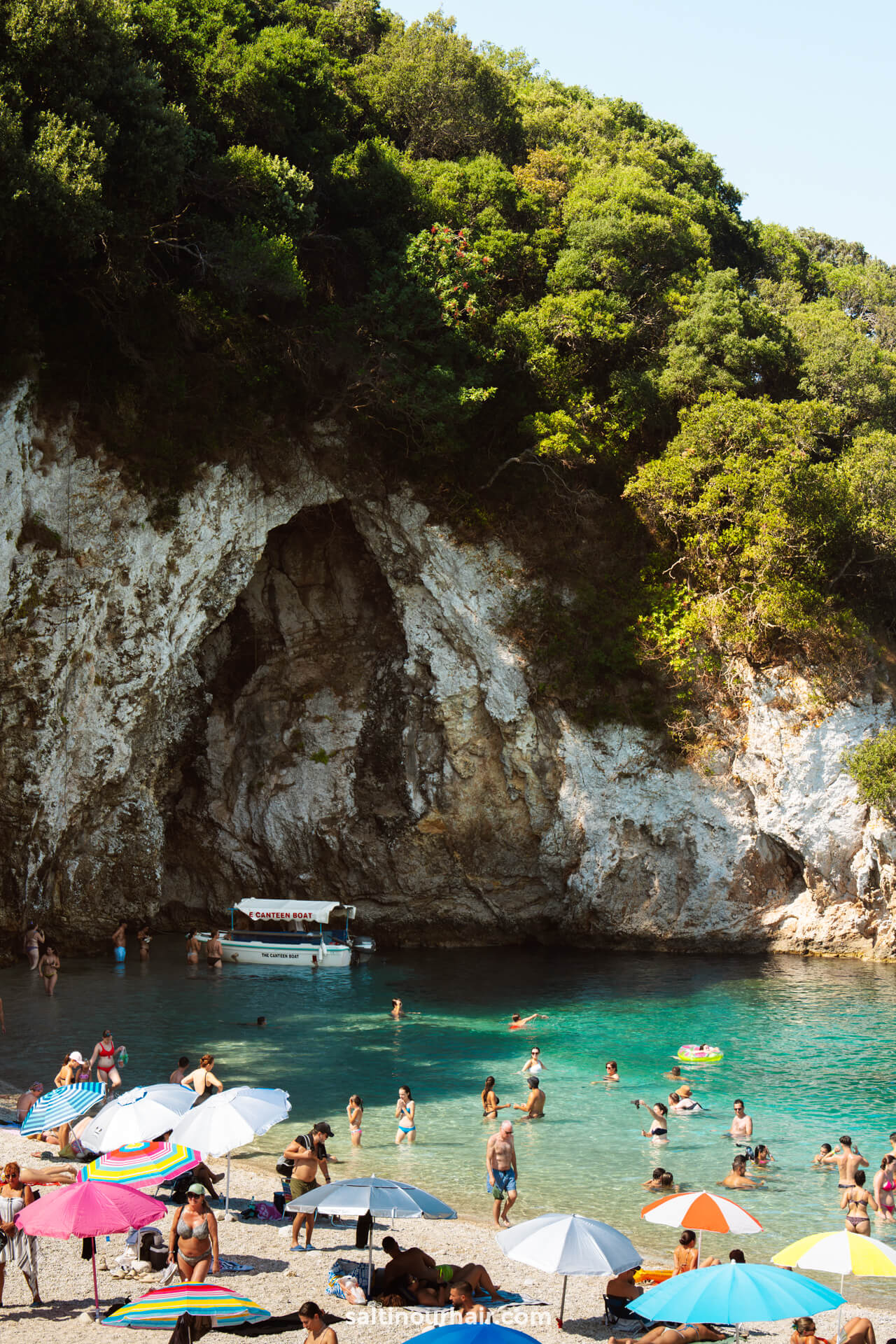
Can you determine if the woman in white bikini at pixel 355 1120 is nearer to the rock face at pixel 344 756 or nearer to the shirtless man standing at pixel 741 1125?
the shirtless man standing at pixel 741 1125

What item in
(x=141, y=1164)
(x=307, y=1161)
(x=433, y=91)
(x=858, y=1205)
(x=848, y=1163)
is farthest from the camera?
(x=433, y=91)

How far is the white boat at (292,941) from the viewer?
30.1m

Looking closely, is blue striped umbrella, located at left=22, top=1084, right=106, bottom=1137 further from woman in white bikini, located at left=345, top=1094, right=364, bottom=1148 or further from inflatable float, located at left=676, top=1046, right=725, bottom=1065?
inflatable float, located at left=676, top=1046, right=725, bottom=1065

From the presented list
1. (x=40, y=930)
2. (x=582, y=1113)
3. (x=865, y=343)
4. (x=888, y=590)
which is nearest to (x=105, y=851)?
(x=40, y=930)

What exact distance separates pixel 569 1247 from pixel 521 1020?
47.7 ft

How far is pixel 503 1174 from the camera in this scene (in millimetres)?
14094

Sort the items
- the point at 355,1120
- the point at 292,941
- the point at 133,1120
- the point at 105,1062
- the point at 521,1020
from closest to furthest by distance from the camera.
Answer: the point at 133,1120, the point at 355,1120, the point at 105,1062, the point at 521,1020, the point at 292,941

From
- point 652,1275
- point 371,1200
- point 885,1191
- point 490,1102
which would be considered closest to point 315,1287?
point 371,1200

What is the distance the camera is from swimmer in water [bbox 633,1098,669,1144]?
17.0 meters

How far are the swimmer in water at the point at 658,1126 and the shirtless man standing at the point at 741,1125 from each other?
3.63ft

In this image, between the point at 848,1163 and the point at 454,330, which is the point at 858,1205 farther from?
the point at 454,330

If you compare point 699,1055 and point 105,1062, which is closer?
point 105,1062

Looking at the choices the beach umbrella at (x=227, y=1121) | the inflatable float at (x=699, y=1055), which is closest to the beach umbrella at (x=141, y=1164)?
the beach umbrella at (x=227, y=1121)

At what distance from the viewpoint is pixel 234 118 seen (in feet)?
88.0
